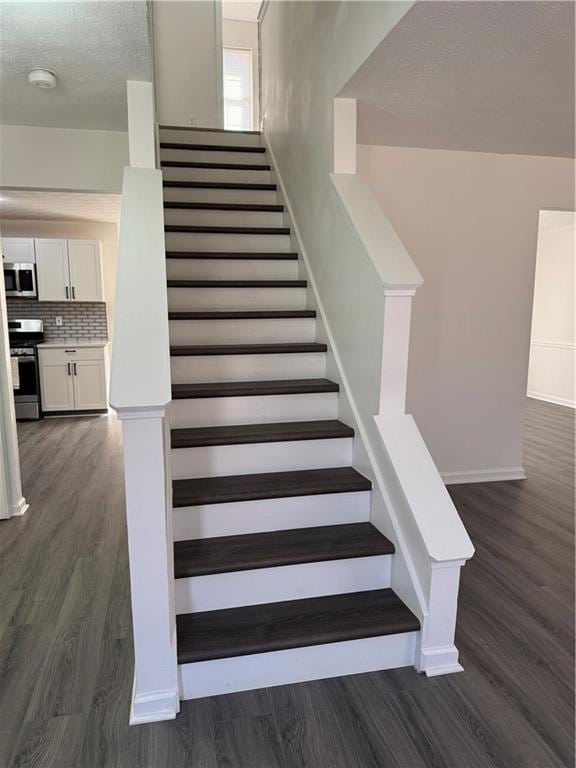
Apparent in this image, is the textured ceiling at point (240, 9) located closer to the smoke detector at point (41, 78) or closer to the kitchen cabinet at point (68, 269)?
the kitchen cabinet at point (68, 269)

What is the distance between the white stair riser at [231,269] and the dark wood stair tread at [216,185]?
89cm

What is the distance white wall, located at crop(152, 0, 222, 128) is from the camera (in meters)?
5.67

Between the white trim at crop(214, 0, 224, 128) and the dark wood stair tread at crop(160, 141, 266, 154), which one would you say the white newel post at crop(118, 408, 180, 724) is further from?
the white trim at crop(214, 0, 224, 128)

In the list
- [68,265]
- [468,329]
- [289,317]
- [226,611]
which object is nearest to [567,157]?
[468,329]

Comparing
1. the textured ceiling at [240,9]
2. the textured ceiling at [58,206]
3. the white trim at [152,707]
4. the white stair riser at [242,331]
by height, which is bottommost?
the white trim at [152,707]

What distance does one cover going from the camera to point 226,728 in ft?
5.43

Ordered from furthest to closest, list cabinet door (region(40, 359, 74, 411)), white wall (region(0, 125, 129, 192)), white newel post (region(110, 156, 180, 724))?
cabinet door (region(40, 359, 74, 411)) → white wall (region(0, 125, 129, 192)) → white newel post (region(110, 156, 180, 724))

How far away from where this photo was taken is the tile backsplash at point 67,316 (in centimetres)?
655

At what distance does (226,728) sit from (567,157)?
13.3ft

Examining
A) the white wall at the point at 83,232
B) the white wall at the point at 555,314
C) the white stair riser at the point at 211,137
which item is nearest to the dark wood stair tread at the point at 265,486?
the white stair riser at the point at 211,137

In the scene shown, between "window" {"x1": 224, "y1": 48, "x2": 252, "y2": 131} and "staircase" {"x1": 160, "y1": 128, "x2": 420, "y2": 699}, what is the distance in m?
5.02

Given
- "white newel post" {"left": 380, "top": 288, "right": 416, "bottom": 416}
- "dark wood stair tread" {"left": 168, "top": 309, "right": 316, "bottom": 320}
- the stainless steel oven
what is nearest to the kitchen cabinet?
the stainless steel oven

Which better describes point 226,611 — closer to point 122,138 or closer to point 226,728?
point 226,728

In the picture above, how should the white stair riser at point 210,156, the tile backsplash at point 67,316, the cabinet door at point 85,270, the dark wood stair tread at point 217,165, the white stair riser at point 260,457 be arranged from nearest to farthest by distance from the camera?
the white stair riser at point 260,457
the dark wood stair tread at point 217,165
the white stair riser at point 210,156
the cabinet door at point 85,270
the tile backsplash at point 67,316
